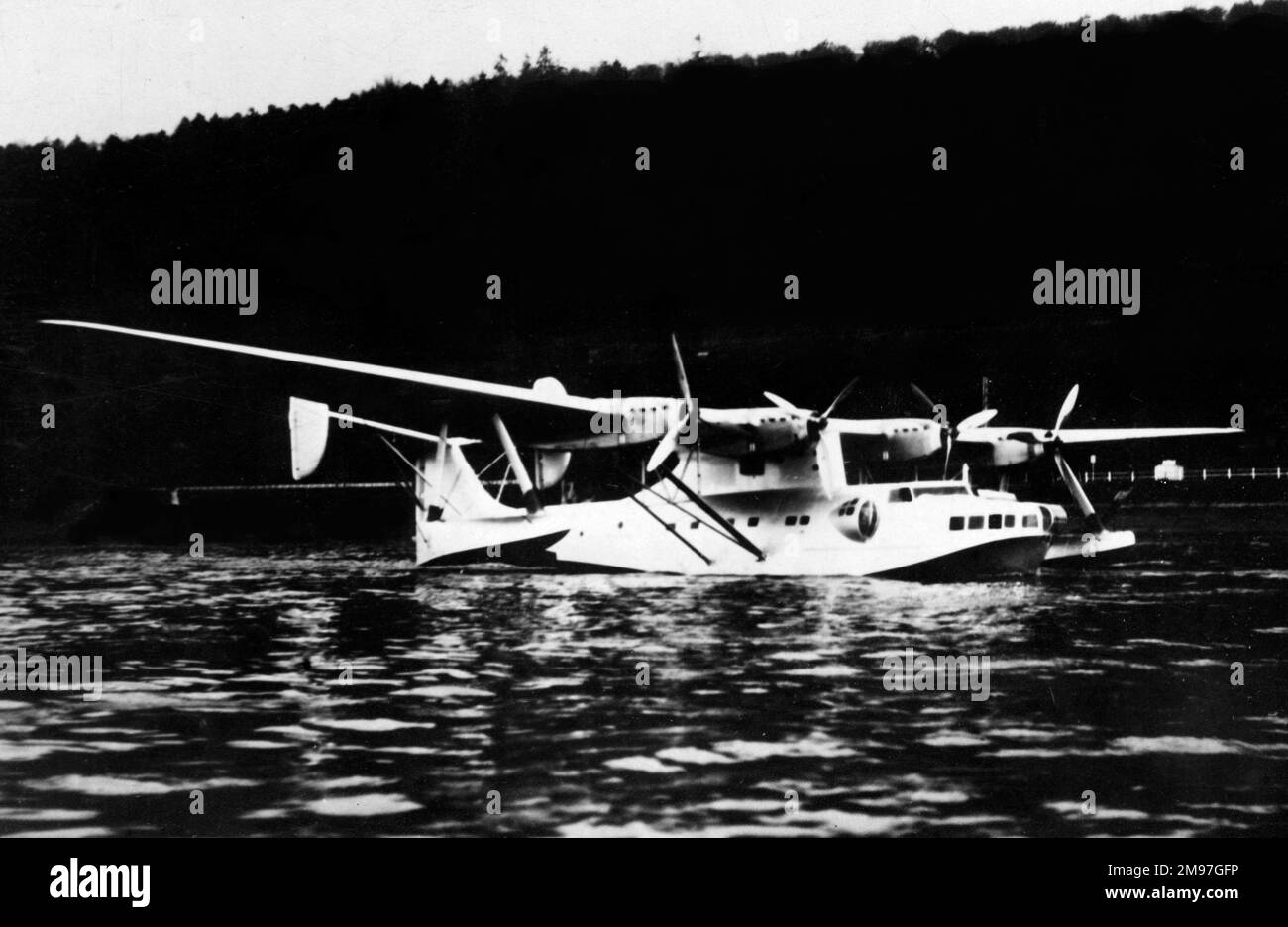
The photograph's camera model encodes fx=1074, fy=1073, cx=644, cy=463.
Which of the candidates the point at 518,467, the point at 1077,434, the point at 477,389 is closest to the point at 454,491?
the point at 518,467

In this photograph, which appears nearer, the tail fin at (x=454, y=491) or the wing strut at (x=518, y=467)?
the wing strut at (x=518, y=467)

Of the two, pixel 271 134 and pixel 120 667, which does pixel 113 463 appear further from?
pixel 271 134

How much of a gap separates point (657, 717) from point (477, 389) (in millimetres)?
5884

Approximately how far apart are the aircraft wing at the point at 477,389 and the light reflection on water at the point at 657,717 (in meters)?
2.65

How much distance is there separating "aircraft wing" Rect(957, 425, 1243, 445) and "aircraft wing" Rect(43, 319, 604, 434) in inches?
193

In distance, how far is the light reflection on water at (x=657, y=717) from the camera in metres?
6.66

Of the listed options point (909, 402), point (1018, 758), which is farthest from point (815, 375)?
point (1018, 758)

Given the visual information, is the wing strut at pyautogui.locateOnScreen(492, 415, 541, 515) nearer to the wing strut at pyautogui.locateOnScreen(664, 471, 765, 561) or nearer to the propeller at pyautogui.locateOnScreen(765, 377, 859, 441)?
the wing strut at pyautogui.locateOnScreen(664, 471, 765, 561)

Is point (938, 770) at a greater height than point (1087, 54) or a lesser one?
lesser

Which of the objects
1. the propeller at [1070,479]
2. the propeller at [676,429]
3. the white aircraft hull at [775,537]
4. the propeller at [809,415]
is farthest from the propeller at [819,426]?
the propeller at [1070,479]

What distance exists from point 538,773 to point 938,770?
260 centimetres

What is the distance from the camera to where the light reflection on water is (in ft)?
21.9

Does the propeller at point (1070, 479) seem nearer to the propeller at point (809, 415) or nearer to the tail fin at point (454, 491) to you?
the propeller at point (809, 415)

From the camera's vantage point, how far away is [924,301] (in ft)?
35.1
